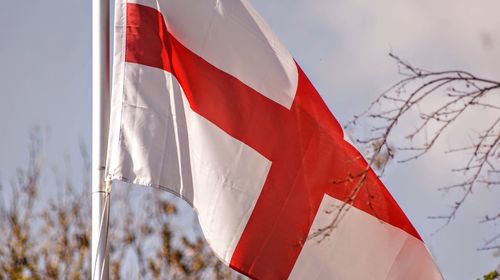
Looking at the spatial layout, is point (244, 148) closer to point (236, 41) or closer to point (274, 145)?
point (274, 145)

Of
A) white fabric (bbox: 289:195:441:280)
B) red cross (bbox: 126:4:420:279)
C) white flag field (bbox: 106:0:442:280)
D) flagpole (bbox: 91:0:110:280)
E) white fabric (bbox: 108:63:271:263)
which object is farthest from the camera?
white fabric (bbox: 289:195:441:280)

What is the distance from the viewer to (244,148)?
6.24 metres

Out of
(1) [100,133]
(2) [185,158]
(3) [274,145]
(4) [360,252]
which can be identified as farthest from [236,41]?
(4) [360,252]

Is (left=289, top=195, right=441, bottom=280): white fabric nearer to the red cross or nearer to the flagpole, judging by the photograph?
the red cross

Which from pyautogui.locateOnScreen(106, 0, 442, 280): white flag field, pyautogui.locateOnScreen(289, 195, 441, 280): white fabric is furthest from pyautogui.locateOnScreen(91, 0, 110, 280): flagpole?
pyautogui.locateOnScreen(289, 195, 441, 280): white fabric

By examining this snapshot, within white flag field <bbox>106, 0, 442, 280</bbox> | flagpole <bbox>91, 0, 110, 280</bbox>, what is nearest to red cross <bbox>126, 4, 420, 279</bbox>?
white flag field <bbox>106, 0, 442, 280</bbox>

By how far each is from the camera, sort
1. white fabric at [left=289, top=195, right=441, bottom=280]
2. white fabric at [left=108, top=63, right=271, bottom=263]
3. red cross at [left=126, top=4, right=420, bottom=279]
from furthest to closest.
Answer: white fabric at [left=289, top=195, right=441, bottom=280], red cross at [left=126, top=4, right=420, bottom=279], white fabric at [left=108, top=63, right=271, bottom=263]

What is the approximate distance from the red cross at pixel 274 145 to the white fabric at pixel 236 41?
5 centimetres

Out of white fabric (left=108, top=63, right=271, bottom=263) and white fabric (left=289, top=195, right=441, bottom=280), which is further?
white fabric (left=289, top=195, right=441, bottom=280)

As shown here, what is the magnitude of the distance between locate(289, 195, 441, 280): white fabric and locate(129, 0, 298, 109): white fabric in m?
Result: 0.78

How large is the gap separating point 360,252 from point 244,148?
36.2 inches

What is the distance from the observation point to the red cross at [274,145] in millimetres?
6109

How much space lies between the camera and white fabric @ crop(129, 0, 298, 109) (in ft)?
20.8

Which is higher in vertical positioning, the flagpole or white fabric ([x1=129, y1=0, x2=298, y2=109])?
white fabric ([x1=129, y1=0, x2=298, y2=109])
